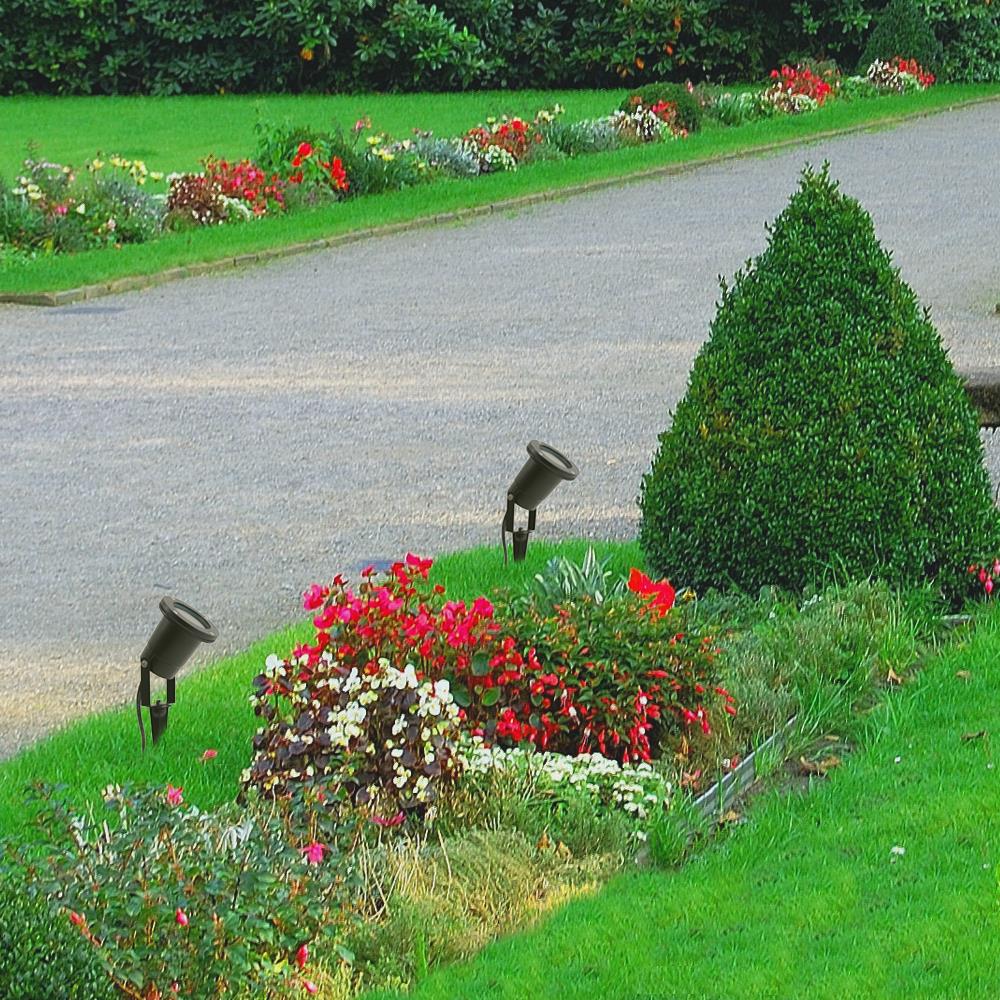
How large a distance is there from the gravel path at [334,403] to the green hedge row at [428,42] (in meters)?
16.9

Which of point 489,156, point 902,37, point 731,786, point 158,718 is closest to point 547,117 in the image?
point 489,156

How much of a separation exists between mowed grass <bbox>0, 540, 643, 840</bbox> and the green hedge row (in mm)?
29246

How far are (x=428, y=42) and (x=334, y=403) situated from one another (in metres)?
25.1

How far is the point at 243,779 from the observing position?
492 cm

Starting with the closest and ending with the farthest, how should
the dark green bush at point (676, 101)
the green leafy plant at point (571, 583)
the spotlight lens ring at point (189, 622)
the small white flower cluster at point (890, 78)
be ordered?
the spotlight lens ring at point (189, 622) < the green leafy plant at point (571, 583) < the dark green bush at point (676, 101) < the small white flower cluster at point (890, 78)

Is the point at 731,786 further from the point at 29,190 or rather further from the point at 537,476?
the point at 29,190

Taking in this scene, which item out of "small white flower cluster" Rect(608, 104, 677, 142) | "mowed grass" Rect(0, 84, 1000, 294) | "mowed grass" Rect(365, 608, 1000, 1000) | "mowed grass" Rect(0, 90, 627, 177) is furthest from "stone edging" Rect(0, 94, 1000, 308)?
"mowed grass" Rect(365, 608, 1000, 1000)

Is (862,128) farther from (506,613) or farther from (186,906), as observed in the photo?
(186,906)

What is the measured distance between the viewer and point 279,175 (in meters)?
19.0

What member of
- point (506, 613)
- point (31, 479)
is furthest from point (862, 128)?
point (506, 613)

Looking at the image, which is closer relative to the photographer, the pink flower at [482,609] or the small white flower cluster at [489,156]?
the pink flower at [482,609]

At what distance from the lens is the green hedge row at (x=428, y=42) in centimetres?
3453

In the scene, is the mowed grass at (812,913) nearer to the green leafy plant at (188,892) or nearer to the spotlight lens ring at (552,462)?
the green leafy plant at (188,892)

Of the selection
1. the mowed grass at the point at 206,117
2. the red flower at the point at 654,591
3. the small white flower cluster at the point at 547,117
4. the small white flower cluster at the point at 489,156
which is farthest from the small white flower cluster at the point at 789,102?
the red flower at the point at 654,591
